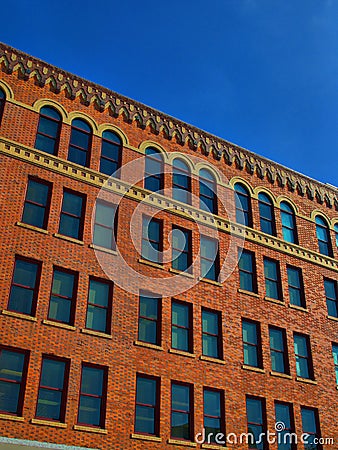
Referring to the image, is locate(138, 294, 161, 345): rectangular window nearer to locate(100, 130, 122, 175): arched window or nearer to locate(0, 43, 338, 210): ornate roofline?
locate(100, 130, 122, 175): arched window

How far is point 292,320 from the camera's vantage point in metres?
29.9

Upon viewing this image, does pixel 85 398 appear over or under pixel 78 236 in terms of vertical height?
under

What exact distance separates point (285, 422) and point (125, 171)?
13.4 m

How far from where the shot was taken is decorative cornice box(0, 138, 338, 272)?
25.8m

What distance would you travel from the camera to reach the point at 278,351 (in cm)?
2872

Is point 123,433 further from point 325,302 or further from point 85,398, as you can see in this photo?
point 325,302

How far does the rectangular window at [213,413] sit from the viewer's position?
24700 millimetres

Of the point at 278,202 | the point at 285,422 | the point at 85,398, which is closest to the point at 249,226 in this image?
the point at 278,202

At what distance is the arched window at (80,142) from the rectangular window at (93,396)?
9.44 meters

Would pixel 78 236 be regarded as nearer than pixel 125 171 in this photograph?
Yes

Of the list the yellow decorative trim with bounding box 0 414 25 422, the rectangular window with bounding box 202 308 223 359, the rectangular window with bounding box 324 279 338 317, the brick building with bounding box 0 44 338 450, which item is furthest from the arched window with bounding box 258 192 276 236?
the yellow decorative trim with bounding box 0 414 25 422

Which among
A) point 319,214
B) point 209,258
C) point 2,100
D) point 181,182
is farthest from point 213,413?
point 2,100

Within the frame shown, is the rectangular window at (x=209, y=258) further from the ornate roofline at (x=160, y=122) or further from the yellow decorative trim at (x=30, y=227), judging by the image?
the yellow decorative trim at (x=30, y=227)

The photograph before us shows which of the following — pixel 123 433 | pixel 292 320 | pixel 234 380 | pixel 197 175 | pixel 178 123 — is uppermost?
pixel 178 123
